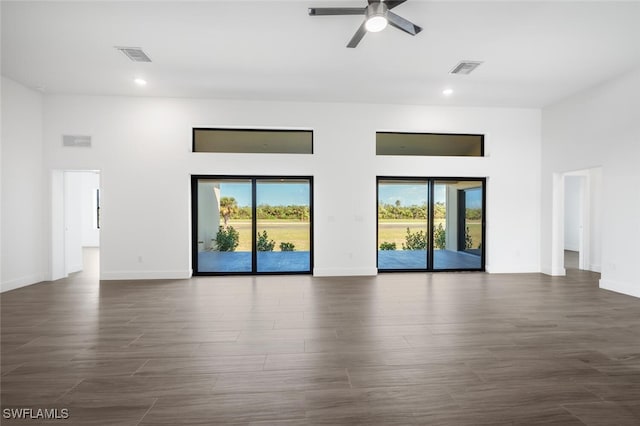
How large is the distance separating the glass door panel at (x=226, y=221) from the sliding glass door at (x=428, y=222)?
9.49 feet

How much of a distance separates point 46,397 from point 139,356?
2.22 feet

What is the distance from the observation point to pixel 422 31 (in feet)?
12.1

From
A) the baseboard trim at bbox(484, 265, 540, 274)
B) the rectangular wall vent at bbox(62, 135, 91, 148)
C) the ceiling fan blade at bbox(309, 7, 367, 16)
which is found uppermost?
the ceiling fan blade at bbox(309, 7, 367, 16)

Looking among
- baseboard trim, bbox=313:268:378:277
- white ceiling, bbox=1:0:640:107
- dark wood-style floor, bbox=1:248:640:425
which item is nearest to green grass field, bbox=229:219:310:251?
baseboard trim, bbox=313:268:378:277

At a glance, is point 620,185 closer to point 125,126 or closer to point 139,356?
point 139,356

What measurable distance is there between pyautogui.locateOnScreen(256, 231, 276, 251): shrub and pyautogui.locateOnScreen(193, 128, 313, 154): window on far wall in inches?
69.6

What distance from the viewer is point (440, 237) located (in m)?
6.71

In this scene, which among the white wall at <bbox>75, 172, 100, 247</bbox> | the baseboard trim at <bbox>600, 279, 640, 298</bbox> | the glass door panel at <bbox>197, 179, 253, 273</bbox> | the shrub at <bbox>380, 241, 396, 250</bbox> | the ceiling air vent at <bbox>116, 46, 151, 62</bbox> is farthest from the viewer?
the white wall at <bbox>75, 172, 100, 247</bbox>

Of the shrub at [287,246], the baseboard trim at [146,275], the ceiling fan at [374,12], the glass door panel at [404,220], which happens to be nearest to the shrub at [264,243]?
the shrub at [287,246]

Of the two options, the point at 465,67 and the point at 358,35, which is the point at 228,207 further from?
the point at 465,67

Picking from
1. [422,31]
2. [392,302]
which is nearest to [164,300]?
[392,302]

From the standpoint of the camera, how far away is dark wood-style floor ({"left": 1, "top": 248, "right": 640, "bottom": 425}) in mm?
2016

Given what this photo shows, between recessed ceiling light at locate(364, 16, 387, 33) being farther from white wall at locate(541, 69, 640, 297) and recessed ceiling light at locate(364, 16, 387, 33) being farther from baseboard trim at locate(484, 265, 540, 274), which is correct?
baseboard trim at locate(484, 265, 540, 274)

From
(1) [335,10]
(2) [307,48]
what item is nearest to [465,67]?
(2) [307,48]
